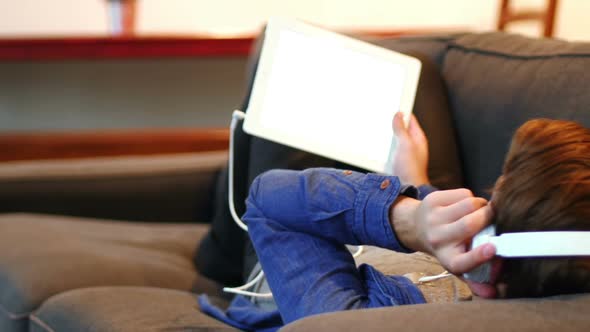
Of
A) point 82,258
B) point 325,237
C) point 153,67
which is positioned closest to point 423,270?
point 325,237

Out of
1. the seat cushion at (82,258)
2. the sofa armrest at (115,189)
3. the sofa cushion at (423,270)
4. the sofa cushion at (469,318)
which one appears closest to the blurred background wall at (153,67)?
the sofa armrest at (115,189)

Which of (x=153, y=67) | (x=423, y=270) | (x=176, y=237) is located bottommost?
(x=153, y=67)

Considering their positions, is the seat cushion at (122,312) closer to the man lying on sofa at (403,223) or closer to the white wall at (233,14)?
the man lying on sofa at (403,223)

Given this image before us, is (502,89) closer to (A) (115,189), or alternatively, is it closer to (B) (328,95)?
(B) (328,95)

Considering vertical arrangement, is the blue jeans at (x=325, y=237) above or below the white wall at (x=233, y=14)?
above

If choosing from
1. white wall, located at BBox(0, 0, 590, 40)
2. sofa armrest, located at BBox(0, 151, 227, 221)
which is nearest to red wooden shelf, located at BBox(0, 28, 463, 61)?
white wall, located at BBox(0, 0, 590, 40)

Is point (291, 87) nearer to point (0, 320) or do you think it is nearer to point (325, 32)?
point (325, 32)

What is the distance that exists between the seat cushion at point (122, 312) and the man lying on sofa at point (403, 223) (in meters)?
0.09

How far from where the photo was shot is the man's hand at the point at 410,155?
1341 mm

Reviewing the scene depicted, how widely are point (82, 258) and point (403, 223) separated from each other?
29.6 inches

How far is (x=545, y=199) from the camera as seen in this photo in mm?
848

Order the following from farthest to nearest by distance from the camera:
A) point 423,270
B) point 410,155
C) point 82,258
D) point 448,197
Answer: point 82,258 < point 410,155 < point 423,270 < point 448,197

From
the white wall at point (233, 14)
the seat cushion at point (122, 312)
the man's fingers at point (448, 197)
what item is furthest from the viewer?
the white wall at point (233, 14)

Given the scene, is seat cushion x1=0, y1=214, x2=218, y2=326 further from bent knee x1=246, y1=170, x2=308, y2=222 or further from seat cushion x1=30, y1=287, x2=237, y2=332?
bent knee x1=246, y1=170, x2=308, y2=222
